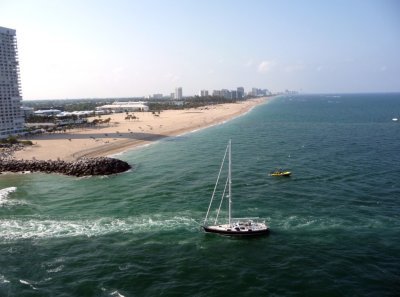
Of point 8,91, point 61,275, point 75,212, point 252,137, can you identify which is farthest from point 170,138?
point 61,275

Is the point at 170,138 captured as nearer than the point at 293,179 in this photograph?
No

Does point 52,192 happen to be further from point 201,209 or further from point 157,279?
point 157,279

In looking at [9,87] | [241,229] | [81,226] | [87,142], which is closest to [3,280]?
[81,226]

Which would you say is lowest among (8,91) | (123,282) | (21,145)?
(123,282)

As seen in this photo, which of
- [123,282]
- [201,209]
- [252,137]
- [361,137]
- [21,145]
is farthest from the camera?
[252,137]

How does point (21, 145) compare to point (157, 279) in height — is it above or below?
above

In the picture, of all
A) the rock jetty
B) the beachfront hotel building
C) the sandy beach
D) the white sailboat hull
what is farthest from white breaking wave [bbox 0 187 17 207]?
the beachfront hotel building

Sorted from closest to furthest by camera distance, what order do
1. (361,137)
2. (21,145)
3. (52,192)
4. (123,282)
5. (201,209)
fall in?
(123,282) → (201,209) → (52,192) → (21,145) → (361,137)
